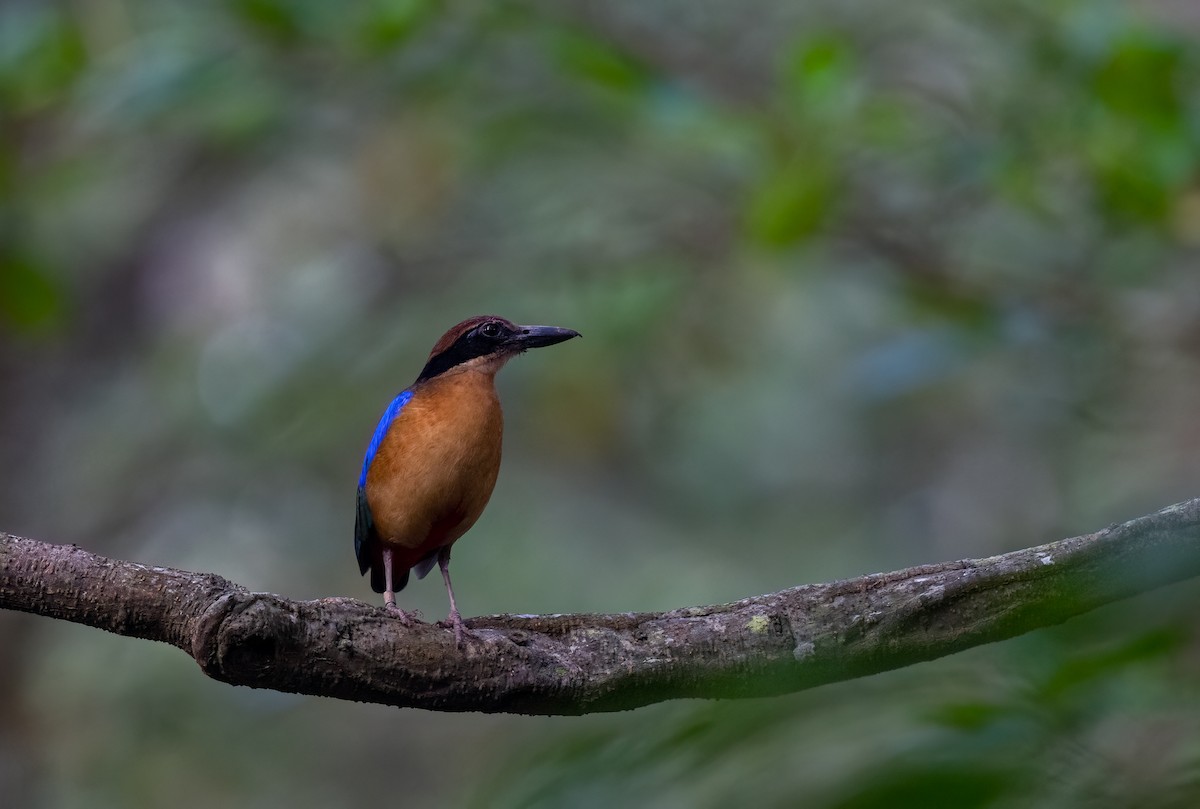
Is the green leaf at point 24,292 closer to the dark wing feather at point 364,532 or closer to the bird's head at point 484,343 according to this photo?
the dark wing feather at point 364,532

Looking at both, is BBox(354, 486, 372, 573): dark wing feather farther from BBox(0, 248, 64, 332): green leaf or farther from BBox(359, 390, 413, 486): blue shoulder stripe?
BBox(0, 248, 64, 332): green leaf

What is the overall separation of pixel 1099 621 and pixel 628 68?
4.07 meters

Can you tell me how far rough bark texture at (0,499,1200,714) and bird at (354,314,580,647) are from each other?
0.93 m

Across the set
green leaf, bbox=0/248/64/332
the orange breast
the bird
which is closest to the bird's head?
the bird

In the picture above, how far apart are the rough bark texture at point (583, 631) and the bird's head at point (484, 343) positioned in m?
1.50

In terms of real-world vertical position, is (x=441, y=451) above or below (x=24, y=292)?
above

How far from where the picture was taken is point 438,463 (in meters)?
3.79

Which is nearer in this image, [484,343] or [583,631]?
[583,631]

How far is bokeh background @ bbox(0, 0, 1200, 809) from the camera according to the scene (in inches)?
211

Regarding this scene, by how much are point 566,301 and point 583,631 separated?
22.1 feet

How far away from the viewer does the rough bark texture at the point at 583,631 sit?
7.33ft

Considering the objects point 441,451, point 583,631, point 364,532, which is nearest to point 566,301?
point 364,532

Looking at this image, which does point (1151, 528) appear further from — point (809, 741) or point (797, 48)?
point (797, 48)

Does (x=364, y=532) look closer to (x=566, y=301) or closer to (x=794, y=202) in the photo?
(x=794, y=202)
